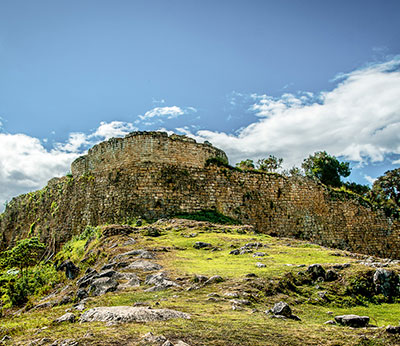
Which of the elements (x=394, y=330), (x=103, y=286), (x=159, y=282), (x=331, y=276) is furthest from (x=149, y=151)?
(x=394, y=330)

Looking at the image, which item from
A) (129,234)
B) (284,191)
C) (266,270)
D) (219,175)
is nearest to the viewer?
(266,270)

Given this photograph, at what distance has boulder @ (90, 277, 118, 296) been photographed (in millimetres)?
6551

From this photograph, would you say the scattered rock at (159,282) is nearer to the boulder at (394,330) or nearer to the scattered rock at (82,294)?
the scattered rock at (82,294)

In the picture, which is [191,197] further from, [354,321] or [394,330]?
[394,330]

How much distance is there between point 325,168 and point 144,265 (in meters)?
43.8

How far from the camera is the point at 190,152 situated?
1984cm

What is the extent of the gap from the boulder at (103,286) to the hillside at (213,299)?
0.06 ft

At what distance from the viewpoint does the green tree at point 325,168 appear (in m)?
47.2

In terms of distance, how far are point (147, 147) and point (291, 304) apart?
1461cm

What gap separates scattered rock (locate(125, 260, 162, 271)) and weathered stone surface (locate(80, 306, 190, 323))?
332 cm

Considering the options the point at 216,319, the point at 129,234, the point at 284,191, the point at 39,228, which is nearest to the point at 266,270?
the point at 216,319

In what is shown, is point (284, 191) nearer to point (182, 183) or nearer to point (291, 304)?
point (182, 183)

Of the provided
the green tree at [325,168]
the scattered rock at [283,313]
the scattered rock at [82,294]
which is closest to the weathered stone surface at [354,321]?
the scattered rock at [283,313]

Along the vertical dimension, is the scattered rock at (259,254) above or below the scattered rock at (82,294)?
above
